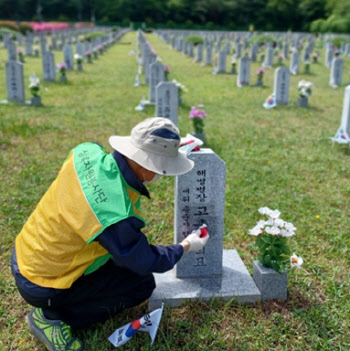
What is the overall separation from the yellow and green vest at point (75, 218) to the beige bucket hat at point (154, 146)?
4.5 inches

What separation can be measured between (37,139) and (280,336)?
4.98 m

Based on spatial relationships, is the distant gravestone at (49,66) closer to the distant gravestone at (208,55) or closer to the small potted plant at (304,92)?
the small potted plant at (304,92)

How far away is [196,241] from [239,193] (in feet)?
7.33

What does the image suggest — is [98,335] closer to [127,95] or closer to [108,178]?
[108,178]

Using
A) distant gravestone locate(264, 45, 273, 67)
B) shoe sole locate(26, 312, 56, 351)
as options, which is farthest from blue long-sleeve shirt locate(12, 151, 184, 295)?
distant gravestone locate(264, 45, 273, 67)

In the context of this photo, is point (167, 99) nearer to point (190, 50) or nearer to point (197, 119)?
point (197, 119)

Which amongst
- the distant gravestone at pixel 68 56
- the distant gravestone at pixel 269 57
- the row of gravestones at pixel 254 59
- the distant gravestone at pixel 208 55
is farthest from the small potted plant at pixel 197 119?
the distant gravestone at pixel 269 57

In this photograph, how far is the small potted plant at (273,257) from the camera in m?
2.70

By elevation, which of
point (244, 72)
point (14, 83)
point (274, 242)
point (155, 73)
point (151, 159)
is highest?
point (151, 159)

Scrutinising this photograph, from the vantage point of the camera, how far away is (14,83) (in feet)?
29.1

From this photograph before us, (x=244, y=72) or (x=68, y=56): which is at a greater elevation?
(x=68, y=56)

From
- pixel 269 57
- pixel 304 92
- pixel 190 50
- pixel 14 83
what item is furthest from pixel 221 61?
pixel 14 83

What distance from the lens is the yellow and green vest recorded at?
198 centimetres

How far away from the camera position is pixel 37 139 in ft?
20.8
